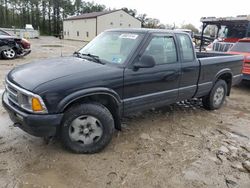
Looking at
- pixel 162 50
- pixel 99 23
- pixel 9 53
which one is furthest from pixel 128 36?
pixel 99 23

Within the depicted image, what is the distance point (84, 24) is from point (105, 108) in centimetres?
4044

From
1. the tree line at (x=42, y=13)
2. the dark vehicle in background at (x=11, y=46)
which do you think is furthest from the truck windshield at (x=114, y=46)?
the tree line at (x=42, y=13)

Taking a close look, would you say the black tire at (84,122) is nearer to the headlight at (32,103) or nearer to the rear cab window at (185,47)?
the headlight at (32,103)

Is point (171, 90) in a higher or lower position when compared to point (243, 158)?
higher

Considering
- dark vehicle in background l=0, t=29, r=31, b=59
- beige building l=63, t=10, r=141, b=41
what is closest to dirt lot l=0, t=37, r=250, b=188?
dark vehicle in background l=0, t=29, r=31, b=59

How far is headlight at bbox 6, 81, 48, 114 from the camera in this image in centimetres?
296

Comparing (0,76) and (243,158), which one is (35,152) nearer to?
(243,158)

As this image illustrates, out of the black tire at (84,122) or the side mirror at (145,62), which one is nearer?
the black tire at (84,122)

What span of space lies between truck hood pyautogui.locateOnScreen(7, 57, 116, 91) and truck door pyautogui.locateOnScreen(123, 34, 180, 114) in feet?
1.69

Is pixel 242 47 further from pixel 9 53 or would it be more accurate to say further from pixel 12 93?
pixel 9 53

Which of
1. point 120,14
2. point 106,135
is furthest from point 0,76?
point 120,14

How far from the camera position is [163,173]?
3.13 meters

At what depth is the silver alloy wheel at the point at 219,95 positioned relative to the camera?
5659 millimetres

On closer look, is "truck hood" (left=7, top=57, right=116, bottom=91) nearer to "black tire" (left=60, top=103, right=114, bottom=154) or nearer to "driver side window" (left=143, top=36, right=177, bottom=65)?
"black tire" (left=60, top=103, right=114, bottom=154)
